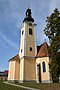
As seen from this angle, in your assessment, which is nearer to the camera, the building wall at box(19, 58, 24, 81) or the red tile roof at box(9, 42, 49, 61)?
the red tile roof at box(9, 42, 49, 61)

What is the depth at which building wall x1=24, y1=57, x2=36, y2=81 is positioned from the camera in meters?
33.4

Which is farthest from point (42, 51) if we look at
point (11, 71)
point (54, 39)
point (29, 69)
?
point (54, 39)

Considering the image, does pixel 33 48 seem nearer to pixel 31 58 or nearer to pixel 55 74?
pixel 31 58

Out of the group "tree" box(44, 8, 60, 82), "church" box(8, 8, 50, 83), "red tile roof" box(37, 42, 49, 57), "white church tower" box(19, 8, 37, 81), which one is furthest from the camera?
"white church tower" box(19, 8, 37, 81)

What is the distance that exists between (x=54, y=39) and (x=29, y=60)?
14.1 meters

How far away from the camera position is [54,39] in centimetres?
2189

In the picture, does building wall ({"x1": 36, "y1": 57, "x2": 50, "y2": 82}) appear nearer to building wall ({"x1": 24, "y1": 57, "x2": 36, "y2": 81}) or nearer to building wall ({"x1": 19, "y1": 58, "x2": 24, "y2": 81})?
building wall ({"x1": 24, "y1": 57, "x2": 36, "y2": 81})

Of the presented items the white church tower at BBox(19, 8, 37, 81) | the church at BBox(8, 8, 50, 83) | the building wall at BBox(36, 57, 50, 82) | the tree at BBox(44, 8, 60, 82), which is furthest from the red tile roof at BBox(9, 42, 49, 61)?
the tree at BBox(44, 8, 60, 82)

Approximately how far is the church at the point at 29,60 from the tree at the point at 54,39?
9.83 meters

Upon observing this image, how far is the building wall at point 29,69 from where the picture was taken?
33.4 metres

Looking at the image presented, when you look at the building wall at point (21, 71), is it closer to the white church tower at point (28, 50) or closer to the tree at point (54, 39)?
the white church tower at point (28, 50)

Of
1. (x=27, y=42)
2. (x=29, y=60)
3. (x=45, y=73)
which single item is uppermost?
(x=27, y=42)

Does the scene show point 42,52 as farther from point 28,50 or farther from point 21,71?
point 21,71

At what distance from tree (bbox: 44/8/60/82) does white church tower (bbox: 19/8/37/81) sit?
40.5 ft
